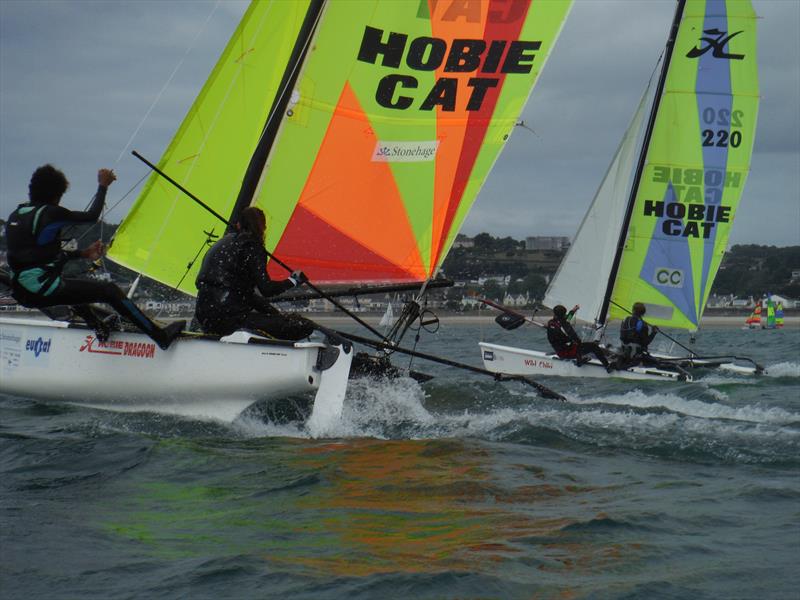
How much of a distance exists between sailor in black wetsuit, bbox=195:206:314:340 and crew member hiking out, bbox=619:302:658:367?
706 centimetres

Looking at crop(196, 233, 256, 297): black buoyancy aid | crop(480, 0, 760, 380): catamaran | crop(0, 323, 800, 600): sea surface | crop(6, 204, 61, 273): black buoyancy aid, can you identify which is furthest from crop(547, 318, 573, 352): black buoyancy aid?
crop(6, 204, 61, 273): black buoyancy aid

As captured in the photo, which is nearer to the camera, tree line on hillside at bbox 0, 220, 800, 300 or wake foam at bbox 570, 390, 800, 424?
wake foam at bbox 570, 390, 800, 424

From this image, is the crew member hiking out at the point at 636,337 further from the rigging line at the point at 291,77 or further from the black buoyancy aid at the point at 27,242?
the black buoyancy aid at the point at 27,242

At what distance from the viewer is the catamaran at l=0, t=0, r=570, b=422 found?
26.1ft

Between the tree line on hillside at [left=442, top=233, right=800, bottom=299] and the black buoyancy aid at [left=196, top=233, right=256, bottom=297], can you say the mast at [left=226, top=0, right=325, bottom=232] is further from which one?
the tree line on hillside at [left=442, top=233, right=800, bottom=299]

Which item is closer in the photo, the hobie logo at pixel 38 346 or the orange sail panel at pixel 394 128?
the hobie logo at pixel 38 346

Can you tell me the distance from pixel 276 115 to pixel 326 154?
0.57 meters

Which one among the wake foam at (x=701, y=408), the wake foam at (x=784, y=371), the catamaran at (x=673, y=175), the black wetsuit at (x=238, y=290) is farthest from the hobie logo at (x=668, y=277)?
the black wetsuit at (x=238, y=290)

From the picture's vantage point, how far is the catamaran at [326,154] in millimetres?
7949

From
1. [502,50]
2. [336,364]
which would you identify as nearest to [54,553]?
[336,364]

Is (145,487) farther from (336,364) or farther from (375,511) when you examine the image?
(336,364)

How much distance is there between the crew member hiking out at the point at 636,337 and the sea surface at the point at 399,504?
207 inches

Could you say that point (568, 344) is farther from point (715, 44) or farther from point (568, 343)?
point (715, 44)

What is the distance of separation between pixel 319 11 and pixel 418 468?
14.3 ft
